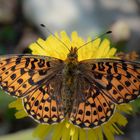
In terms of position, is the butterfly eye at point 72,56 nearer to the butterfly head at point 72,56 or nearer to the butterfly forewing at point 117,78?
the butterfly head at point 72,56

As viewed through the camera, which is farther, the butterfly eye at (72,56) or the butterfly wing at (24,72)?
the butterfly eye at (72,56)

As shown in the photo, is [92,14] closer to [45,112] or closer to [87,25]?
[87,25]

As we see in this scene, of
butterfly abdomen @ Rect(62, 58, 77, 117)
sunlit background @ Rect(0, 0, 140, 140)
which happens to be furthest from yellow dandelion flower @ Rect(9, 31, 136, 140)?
sunlit background @ Rect(0, 0, 140, 140)

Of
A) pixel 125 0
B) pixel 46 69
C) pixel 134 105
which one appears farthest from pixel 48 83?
pixel 125 0

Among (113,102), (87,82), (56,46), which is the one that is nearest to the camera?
(113,102)

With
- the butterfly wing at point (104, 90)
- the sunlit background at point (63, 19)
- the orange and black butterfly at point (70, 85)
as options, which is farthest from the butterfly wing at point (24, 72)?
the sunlit background at point (63, 19)

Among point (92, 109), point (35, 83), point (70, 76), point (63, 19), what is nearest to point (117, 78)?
point (92, 109)

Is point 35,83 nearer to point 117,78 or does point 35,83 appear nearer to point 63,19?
point 117,78

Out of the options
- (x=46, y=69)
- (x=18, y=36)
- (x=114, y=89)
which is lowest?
(x=114, y=89)
